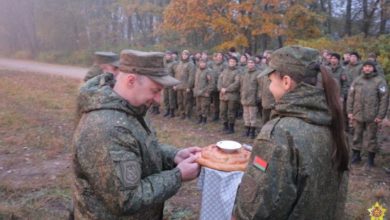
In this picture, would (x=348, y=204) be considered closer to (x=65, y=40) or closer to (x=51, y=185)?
(x=51, y=185)

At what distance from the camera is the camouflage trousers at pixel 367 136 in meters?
7.89

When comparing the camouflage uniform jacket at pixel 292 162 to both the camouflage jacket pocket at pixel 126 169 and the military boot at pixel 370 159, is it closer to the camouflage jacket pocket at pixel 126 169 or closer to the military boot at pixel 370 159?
the camouflage jacket pocket at pixel 126 169

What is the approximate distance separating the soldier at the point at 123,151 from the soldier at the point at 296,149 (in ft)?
1.81

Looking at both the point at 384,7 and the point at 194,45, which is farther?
the point at 194,45

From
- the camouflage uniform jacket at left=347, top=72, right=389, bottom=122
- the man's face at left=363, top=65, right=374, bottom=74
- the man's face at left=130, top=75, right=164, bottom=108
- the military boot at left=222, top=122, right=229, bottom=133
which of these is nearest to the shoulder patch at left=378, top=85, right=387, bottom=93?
the camouflage uniform jacket at left=347, top=72, right=389, bottom=122

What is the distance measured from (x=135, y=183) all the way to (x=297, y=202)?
96cm

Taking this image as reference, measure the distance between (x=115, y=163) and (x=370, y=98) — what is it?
6784mm

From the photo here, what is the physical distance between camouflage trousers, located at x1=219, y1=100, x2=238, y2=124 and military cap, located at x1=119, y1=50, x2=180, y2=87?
8.58 metres

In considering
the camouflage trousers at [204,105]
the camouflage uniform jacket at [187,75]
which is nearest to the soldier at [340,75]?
the camouflage trousers at [204,105]

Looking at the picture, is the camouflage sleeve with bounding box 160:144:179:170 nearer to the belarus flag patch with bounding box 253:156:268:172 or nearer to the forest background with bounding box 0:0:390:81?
the belarus flag patch with bounding box 253:156:268:172

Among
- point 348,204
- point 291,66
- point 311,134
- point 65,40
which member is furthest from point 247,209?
point 65,40

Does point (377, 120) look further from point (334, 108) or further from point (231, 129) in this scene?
point (334, 108)

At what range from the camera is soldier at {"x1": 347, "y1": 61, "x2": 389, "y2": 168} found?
7.75 metres

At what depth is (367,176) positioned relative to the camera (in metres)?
7.41
